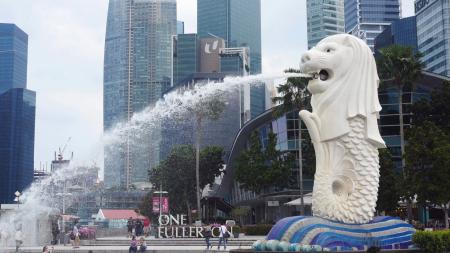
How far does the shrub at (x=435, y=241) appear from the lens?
21.7 metres

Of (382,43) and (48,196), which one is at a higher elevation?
(382,43)

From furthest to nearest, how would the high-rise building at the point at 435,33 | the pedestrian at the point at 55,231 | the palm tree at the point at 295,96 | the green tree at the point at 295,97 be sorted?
the high-rise building at the point at 435,33 < the palm tree at the point at 295,96 < the green tree at the point at 295,97 < the pedestrian at the point at 55,231

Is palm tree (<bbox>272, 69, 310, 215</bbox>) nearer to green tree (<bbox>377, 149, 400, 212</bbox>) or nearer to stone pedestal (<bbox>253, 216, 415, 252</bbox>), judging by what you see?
green tree (<bbox>377, 149, 400, 212</bbox>)

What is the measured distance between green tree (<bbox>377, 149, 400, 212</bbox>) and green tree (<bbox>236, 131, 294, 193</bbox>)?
11.3 m

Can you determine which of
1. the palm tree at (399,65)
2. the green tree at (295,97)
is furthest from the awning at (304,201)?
the palm tree at (399,65)

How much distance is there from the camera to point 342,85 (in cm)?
2419

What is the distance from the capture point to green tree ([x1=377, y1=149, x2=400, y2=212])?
43.9 m

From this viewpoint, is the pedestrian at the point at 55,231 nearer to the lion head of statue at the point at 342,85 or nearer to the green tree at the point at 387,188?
the green tree at the point at 387,188

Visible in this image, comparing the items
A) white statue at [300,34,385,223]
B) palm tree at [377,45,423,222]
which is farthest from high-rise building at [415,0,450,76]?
white statue at [300,34,385,223]

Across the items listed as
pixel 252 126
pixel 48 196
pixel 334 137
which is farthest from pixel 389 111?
pixel 334 137

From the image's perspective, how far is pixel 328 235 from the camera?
2170cm

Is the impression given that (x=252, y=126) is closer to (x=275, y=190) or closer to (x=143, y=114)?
(x=275, y=190)

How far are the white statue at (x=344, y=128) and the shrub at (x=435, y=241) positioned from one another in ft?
6.70

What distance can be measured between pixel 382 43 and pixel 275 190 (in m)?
114
